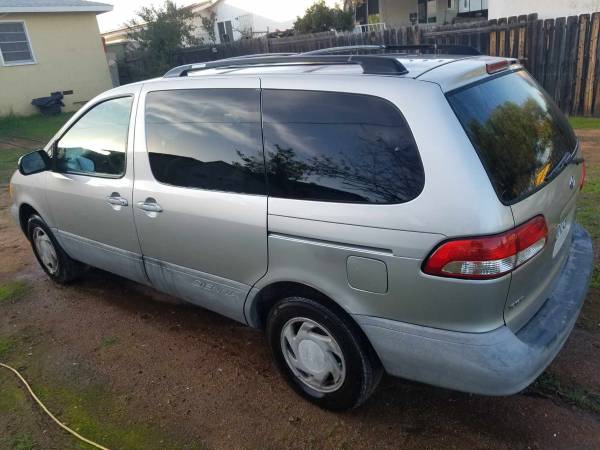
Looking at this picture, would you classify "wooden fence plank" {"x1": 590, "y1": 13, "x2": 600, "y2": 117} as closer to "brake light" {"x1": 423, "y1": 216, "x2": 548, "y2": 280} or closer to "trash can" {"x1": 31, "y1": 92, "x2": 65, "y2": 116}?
"brake light" {"x1": 423, "y1": 216, "x2": 548, "y2": 280}

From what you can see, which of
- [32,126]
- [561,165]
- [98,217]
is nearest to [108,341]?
[98,217]

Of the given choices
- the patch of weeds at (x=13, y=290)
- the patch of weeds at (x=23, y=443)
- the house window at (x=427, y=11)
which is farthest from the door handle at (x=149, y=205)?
the house window at (x=427, y=11)

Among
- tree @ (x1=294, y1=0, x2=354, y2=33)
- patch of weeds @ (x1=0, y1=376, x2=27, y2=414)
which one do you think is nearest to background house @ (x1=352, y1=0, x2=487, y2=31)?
tree @ (x1=294, y1=0, x2=354, y2=33)

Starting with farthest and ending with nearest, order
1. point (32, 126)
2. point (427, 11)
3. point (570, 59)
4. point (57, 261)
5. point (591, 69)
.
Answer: point (427, 11), point (32, 126), point (570, 59), point (591, 69), point (57, 261)

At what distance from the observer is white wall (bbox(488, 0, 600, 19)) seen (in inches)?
376

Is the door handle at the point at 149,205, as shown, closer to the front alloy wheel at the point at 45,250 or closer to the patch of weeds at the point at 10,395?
the patch of weeds at the point at 10,395

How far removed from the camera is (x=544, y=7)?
1017cm

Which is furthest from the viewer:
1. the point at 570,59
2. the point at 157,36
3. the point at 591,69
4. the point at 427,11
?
the point at 427,11

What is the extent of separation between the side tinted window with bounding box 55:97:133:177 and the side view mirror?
11 cm

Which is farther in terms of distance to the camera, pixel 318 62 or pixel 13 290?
pixel 13 290

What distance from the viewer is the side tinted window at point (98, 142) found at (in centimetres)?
349

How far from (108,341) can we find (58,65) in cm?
1733

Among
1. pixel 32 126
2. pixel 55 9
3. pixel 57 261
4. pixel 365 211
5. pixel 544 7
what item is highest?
pixel 55 9

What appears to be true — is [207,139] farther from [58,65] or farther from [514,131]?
[58,65]
